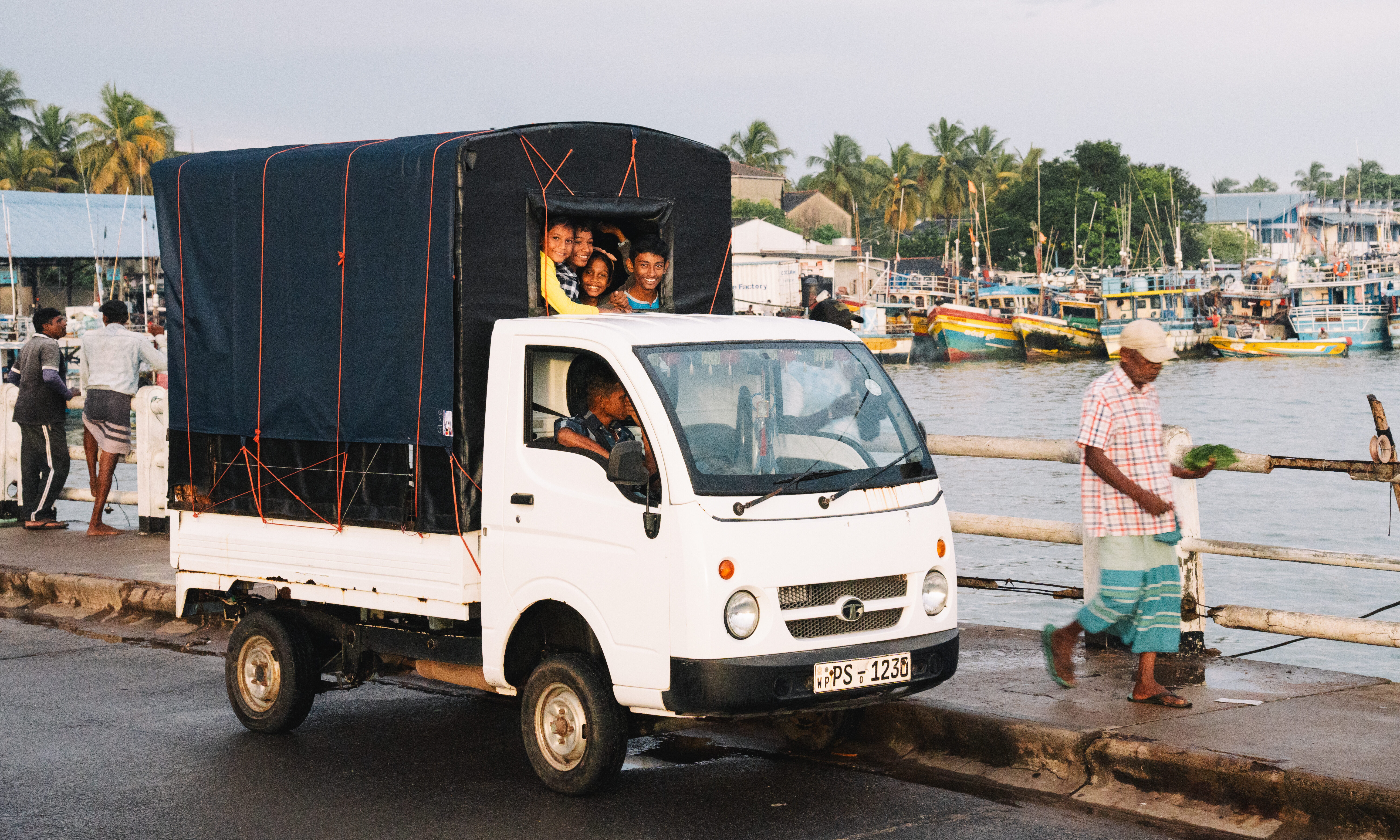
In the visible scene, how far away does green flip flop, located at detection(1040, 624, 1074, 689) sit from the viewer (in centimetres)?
671

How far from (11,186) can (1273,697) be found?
7859cm

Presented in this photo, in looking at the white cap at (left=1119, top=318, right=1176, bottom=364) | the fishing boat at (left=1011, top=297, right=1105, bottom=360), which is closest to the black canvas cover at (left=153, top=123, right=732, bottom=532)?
the white cap at (left=1119, top=318, right=1176, bottom=364)

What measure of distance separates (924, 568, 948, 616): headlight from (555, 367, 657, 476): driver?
51.8 inches

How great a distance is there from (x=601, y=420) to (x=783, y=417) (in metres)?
0.76

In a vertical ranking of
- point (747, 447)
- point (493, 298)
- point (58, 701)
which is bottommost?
point (58, 701)

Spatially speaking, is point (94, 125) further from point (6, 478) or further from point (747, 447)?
point (747, 447)

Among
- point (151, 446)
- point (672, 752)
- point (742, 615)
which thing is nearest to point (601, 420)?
point (742, 615)

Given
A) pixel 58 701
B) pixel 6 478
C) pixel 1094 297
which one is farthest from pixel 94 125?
pixel 58 701

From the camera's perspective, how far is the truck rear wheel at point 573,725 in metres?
5.59

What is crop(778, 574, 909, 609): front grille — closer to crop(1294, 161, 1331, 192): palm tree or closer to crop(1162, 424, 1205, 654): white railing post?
crop(1162, 424, 1205, 654): white railing post

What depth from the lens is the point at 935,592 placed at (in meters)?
5.80

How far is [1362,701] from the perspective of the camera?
252 inches

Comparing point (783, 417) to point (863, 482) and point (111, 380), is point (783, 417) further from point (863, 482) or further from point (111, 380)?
point (111, 380)

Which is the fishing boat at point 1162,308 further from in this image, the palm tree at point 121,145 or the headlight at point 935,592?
the headlight at point 935,592
